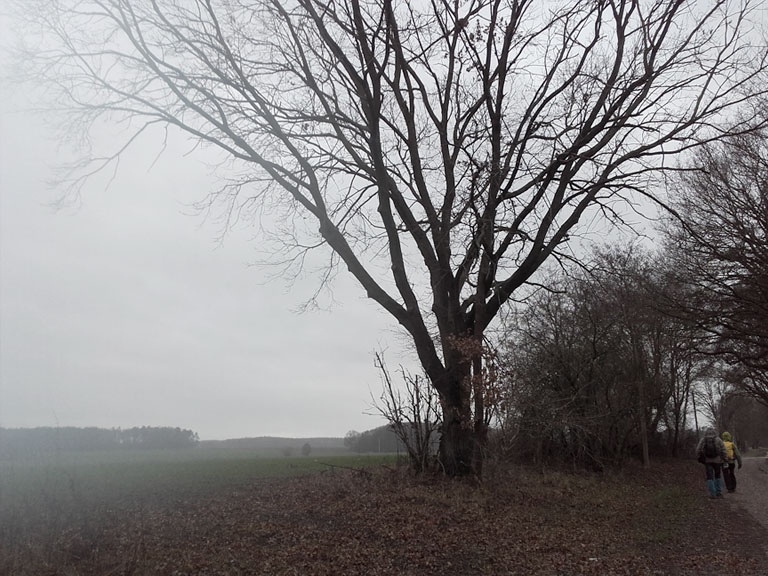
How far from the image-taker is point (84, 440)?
21891 millimetres

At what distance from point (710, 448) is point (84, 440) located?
19028mm

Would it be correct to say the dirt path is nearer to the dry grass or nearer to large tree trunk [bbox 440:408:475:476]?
the dry grass

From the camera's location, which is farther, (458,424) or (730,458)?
(730,458)

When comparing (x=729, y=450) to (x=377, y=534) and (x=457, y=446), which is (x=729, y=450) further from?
(x=377, y=534)

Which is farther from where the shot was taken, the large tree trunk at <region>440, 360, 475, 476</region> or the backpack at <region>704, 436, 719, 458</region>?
the backpack at <region>704, 436, 719, 458</region>

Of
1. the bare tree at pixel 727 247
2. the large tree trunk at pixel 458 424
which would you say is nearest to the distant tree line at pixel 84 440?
the large tree trunk at pixel 458 424

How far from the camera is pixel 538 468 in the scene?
22359 millimetres

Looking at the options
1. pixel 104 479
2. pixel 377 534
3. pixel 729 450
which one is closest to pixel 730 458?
pixel 729 450

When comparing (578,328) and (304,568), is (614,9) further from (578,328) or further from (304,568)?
(578,328)

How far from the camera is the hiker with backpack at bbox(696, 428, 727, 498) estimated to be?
16.1 meters

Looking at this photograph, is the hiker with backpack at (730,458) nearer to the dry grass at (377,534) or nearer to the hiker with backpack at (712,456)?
the hiker with backpack at (712,456)

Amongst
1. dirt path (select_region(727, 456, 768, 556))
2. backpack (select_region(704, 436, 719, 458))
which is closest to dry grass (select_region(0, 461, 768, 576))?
dirt path (select_region(727, 456, 768, 556))

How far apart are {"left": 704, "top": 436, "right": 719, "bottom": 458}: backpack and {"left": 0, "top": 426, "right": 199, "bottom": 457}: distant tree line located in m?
15.6

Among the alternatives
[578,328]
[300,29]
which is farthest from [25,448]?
[578,328]
